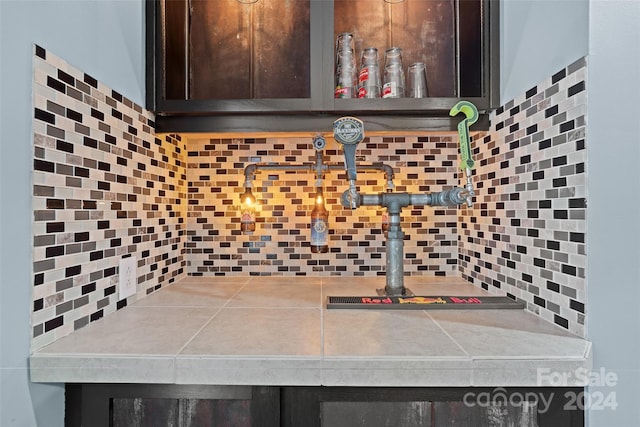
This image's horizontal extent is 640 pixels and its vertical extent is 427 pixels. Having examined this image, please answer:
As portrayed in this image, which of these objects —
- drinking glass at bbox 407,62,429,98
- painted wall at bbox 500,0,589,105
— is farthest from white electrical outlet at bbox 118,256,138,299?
painted wall at bbox 500,0,589,105

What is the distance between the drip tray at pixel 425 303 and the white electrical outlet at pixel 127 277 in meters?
0.55

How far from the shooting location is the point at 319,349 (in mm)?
705

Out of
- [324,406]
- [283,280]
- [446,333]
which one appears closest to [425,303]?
[446,333]

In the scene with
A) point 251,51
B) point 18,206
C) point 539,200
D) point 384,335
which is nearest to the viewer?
→ point 18,206

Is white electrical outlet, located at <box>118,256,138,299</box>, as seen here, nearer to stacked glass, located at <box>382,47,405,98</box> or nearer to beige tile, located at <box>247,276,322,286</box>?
beige tile, located at <box>247,276,322,286</box>

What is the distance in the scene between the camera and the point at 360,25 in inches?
52.5

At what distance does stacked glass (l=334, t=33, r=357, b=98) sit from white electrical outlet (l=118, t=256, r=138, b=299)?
0.78 m

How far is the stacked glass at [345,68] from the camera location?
1.18 m

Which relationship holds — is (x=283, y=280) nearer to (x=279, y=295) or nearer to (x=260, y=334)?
(x=279, y=295)

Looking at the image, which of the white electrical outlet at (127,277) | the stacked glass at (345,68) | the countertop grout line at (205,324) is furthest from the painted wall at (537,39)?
the white electrical outlet at (127,277)

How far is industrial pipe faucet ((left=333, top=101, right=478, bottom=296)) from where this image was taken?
3.33 ft

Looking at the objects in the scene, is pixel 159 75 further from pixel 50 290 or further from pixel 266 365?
pixel 266 365

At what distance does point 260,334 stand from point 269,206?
0.69 m

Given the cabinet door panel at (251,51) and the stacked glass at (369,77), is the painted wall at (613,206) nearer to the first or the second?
the stacked glass at (369,77)
